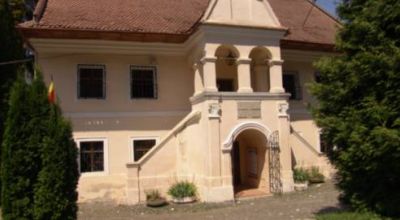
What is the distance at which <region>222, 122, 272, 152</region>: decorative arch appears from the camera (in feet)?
51.9

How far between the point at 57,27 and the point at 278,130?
9.59 metres

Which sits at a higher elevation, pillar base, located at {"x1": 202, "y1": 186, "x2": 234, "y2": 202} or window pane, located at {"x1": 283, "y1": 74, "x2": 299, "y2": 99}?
window pane, located at {"x1": 283, "y1": 74, "x2": 299, "y2": 99}

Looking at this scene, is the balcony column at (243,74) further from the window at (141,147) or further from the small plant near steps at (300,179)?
the window at (141,147)

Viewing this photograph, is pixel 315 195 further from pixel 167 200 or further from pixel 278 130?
pixel 167 200

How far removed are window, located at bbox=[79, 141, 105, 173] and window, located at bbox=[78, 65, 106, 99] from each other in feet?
6.42

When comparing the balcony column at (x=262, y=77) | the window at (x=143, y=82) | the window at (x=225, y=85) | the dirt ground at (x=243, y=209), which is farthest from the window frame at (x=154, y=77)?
the dirt ground at (x=243, y=209)

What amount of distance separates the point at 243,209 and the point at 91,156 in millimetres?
6780

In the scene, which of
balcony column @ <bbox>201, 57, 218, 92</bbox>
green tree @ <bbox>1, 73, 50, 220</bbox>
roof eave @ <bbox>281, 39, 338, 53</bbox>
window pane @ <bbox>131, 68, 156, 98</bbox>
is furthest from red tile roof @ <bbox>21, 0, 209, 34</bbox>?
green tree @ <bbox>1, 73, 50, 220</bbox>

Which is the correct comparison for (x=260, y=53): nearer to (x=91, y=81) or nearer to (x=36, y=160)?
(x=91, y=81)

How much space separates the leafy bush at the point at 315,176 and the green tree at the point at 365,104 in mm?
7396

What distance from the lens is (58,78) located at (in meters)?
16.8

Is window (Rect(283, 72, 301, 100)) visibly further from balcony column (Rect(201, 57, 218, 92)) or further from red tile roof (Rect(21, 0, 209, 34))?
balcony column (Rect(201, 57, 218, 92))

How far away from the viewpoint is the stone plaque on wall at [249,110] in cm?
1628

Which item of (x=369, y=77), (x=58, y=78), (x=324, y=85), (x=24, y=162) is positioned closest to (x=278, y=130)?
(x=324, y=85)
